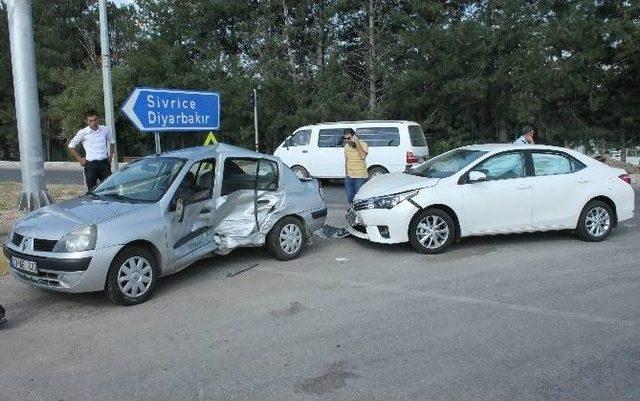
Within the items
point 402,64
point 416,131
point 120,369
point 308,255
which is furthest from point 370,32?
point 120,369

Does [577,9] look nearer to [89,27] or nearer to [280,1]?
[280,1]

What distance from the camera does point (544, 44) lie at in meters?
18.7

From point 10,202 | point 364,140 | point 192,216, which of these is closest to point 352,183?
point 192,216

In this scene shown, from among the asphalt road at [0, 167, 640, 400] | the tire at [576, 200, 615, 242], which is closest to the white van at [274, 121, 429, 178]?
the tire at [576, 200, 615, 242]

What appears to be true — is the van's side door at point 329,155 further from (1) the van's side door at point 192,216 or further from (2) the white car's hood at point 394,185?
(1) the van's side door at point 192,216

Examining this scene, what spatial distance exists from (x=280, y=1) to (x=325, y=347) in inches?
857

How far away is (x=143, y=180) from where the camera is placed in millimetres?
6441

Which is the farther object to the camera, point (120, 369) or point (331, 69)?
point (331, 69)

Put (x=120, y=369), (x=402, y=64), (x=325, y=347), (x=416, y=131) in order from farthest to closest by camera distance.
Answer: (x=402, y=64), (x=416, y=131), (x=325, y=347), (x=120, y=369)

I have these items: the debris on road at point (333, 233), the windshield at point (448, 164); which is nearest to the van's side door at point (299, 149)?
the debris on road at point (333, 233)

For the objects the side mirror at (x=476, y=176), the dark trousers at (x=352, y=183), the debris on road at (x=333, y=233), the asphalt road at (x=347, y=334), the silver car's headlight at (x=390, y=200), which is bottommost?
the asphalt road at (x=347, y=334)

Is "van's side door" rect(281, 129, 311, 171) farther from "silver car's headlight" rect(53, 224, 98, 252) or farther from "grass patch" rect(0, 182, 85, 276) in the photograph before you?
"silver car's headlight" rect(53, 224, 98, 252)

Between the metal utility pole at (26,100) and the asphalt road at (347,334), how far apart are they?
3425 mm

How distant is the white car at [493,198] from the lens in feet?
24.1
